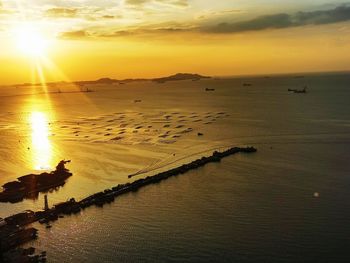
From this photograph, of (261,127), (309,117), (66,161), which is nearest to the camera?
(66,161)

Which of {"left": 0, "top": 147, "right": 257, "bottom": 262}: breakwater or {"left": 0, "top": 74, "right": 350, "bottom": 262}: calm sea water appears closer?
{"left": 0, "top": 74, "right": 350, "bottom": 262}: calm sea water

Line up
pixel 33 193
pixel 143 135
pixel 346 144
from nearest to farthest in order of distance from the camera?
pixel 33 193 → pixel 346 144 → pixel 143 135

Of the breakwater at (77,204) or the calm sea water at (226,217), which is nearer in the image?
the calm sea water at (226,217)

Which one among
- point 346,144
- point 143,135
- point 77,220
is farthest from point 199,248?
point 143,135

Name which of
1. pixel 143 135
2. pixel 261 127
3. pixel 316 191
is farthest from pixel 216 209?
pixel 261 127

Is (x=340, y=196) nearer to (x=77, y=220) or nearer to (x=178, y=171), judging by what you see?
(x=178, y=171)

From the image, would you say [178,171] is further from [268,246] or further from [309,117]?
[309,117]

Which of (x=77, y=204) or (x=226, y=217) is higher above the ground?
(x=77, y=204)

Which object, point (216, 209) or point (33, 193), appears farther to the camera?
point (33, 193)

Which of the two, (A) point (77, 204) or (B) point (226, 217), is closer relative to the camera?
(B) point (226, 217)
